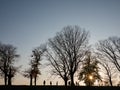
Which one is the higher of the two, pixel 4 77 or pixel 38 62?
pixel 38 62

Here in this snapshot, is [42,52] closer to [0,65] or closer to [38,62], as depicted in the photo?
[38,62]

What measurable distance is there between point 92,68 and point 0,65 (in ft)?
72.8

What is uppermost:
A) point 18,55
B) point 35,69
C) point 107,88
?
point 18,55

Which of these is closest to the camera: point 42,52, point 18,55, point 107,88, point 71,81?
point 107,88

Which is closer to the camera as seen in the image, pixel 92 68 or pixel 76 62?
pixel 76 62

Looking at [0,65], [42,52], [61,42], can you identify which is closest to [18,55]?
[0,65]

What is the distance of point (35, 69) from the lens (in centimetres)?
4984

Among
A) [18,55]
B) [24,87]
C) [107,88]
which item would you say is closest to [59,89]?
[24,87]

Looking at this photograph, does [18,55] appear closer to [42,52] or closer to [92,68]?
[42,52]

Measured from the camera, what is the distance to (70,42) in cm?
4116

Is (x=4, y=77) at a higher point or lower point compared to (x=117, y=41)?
lower

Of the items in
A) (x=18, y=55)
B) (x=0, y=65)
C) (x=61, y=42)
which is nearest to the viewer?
(x=61, y=42)

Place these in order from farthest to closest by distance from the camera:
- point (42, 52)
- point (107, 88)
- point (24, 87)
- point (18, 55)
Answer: point (18, 55)
point (42, 52)
point (107, 88)
point (24, 87)

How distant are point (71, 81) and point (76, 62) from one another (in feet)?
11.9
